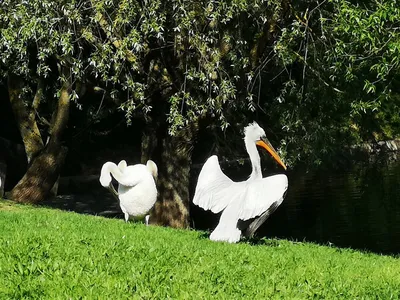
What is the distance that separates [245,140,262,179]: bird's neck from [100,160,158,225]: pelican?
6.07 feet

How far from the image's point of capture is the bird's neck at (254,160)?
10406 mm

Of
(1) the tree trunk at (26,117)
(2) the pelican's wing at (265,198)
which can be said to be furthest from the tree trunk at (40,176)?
(2) the pelican's wing at (265,198)

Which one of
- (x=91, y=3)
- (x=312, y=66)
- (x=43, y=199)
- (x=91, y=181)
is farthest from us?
(x=91, y=181)

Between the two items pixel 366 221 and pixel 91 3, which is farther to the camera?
pixel 366 221

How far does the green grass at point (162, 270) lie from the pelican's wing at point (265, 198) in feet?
1.65

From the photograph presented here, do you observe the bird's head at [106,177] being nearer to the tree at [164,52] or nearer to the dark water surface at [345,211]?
the tree at [164,52]

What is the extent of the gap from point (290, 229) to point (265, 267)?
44.1 ft

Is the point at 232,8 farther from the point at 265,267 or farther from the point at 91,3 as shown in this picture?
the point at 265,267

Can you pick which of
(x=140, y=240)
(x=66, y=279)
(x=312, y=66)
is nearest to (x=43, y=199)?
(x=312, y=66)

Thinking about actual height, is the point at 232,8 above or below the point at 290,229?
above

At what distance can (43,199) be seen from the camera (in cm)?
1914

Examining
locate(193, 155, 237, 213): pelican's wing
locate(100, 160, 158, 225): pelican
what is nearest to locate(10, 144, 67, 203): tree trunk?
locate(100, 160, 158, 225): pelican

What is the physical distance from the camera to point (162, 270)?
673 cm

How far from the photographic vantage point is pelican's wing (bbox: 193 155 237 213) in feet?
32.4
